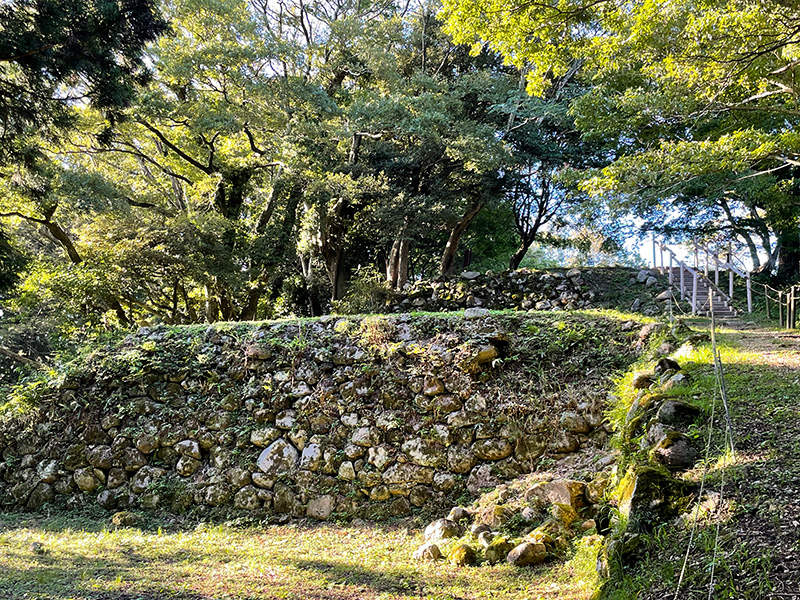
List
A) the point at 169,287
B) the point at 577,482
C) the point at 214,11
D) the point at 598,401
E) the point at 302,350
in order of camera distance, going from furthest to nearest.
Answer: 1. the point at 169,287
2. the point at 214,11
3. the point at 302,350
4. the point at 598,401
5. the point at 577,482

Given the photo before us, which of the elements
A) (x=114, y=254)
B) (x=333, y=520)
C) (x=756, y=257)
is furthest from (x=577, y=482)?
(x=756, y=257)

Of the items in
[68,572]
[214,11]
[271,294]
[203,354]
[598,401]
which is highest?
[214,11]

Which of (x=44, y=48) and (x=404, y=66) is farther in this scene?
Answer: (x=404, y=66)

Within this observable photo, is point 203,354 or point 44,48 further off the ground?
point 44,48

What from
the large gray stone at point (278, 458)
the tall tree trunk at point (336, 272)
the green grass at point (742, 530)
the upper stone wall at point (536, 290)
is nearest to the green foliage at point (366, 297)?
the upper stone wall at point (536, 290)

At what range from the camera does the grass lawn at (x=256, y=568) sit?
337cm

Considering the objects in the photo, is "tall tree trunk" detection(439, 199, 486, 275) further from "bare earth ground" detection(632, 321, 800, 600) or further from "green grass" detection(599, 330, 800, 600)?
"bare earth ground" detection(632, 321, 800, 600)

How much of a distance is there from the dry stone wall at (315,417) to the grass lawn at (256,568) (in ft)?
2.07

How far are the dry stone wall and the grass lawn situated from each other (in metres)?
0.63

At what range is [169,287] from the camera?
13375 mm

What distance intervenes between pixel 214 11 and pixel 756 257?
16.8 metres

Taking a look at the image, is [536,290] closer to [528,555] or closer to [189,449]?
[189,449]

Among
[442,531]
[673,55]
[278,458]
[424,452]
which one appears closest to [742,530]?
[442,531]

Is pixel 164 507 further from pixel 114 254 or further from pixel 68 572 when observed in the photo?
pixel 114 254
